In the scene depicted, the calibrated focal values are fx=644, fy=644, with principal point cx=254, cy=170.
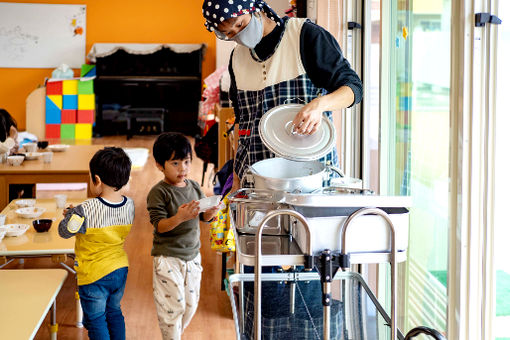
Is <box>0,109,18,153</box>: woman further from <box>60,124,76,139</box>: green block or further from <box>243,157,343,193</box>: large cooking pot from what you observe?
<box>60,124,76,139</box>: green block

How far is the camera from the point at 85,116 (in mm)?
9656

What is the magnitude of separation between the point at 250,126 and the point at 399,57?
907mm

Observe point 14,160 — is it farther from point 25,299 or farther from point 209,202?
point 209,202

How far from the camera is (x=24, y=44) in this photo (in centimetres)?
1012

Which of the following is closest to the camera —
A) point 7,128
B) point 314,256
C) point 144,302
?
point 314,256

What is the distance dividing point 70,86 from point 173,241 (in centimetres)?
753

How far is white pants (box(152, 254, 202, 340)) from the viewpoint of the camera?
2.60 m

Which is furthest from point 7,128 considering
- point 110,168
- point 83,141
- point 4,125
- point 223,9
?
point 83,141

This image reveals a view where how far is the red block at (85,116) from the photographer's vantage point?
9.63 meters

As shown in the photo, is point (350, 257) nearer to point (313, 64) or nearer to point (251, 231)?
point (251, 231)

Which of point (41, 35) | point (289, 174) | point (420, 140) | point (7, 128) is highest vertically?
point (41, 35)

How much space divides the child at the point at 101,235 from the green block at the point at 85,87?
7416 mm

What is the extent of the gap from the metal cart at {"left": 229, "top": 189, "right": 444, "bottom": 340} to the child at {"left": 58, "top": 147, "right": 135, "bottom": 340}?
0.87 m

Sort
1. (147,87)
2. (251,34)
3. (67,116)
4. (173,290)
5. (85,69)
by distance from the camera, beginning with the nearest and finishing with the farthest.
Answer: (251,34) → (173,290) → (67,116) → (147,87) → (85,69)
